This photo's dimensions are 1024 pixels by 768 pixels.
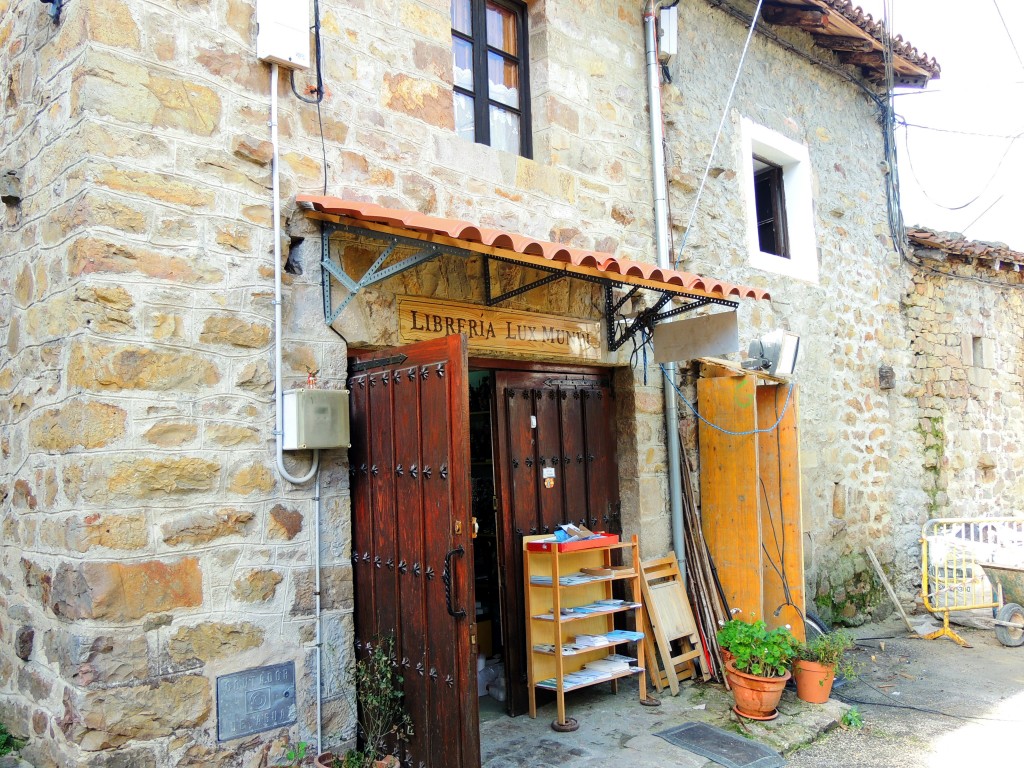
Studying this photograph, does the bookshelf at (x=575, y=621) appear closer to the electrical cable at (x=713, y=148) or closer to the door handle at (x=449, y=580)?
the door handle at (x=449, y=580)

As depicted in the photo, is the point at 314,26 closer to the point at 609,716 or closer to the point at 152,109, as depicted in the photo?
the point at 152,109

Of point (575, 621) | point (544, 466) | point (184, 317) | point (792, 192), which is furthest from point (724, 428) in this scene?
point (184, 317)

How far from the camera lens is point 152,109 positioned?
314cm

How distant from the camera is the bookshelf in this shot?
4.32 m

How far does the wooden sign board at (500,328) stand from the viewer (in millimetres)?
3973

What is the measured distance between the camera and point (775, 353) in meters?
5.41

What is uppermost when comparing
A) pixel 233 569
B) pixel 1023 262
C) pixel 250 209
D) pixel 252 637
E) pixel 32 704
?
pixel 1023 262

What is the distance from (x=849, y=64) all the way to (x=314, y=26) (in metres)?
5.98

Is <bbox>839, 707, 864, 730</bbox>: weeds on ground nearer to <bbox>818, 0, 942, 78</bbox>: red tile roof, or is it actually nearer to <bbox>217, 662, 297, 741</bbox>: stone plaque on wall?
<bbox>217, 662, 297, 741</bbox>: stone plaque on wall

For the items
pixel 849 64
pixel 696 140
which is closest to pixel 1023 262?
pixel 849 64

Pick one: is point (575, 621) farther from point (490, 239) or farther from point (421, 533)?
point (490, 239)

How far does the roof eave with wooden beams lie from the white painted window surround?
3.32 ft

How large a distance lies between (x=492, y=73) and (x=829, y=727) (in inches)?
170

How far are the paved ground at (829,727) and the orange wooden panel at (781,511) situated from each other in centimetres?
64
